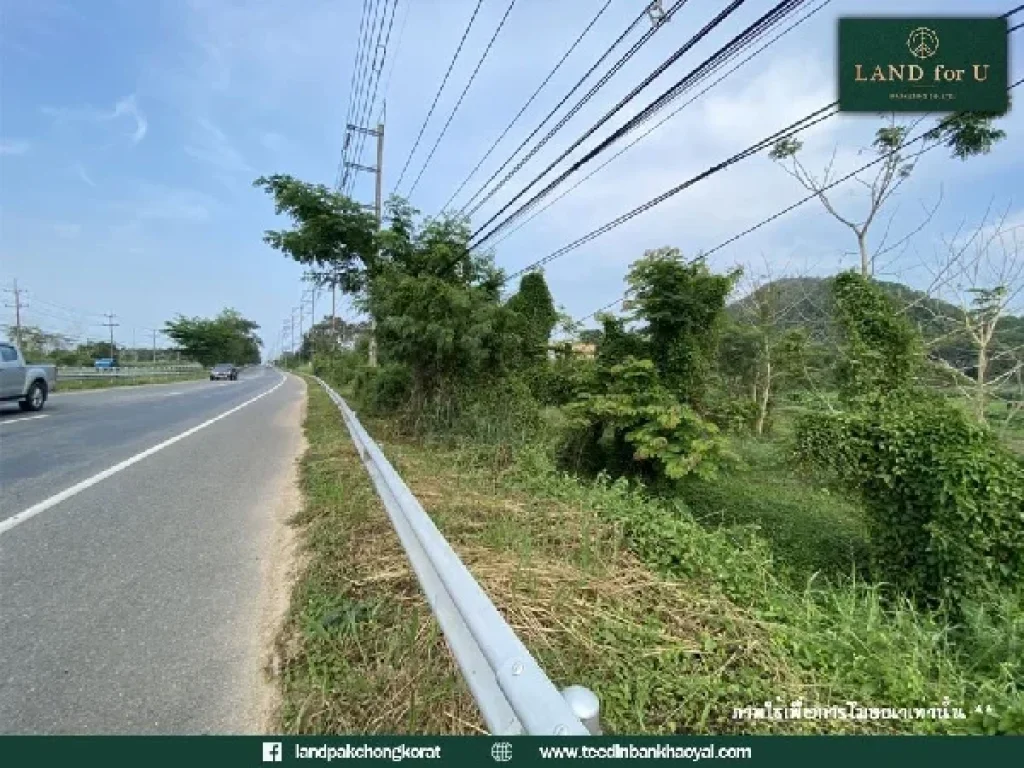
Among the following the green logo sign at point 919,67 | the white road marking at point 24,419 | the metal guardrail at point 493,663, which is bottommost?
the white road marking at point 24,419

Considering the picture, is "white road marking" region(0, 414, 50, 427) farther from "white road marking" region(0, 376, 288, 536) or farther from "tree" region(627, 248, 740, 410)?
"tree" region(627, 248, 740, 410)

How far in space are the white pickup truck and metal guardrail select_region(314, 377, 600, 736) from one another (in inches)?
591

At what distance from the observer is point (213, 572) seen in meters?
3.60

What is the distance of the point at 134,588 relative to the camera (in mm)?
3285

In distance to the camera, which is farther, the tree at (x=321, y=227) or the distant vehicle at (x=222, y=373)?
the distant vehicle at (x=222, y=373)

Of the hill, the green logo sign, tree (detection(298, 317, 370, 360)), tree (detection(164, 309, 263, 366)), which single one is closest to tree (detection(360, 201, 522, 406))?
the hill

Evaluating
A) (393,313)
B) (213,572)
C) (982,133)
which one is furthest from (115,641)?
(982,133)

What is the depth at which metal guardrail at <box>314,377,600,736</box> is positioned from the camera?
138 cm

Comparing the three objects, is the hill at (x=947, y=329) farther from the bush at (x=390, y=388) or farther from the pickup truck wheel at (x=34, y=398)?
the pickup truck wheel at (x=34, y=398)

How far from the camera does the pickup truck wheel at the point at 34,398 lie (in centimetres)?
1313

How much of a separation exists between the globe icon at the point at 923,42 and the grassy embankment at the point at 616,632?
4537mm

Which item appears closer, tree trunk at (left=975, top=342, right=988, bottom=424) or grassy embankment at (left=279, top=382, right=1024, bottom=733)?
grassy embankment at (left=279, top=382, right=1024, bottom=733)
